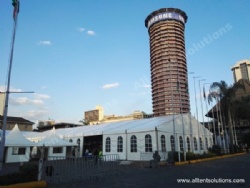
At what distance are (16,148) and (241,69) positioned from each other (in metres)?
132

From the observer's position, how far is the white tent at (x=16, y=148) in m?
29.5

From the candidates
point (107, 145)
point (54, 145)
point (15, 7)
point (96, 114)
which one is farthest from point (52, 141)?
point (96, 114)

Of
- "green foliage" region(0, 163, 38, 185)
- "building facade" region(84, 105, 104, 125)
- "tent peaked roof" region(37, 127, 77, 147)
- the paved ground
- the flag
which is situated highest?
"building facade" region(84, 105, 104, 125)

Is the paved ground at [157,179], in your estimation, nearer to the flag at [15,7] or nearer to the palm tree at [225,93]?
the flag at [15,7]

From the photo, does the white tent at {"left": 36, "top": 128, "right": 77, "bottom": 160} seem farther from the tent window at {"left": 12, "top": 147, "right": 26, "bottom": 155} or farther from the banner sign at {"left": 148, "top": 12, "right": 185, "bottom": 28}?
the banner sign at {"left": 148, "top": 12, "right": 185, "bottom": 28}

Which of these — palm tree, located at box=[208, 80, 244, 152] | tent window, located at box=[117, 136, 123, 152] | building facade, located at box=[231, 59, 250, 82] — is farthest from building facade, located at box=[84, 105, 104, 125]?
tent window, located at box=[117, 136, 123, 152]

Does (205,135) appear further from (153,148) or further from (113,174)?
(113,174)

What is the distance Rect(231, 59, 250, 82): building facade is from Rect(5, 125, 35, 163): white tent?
414ft

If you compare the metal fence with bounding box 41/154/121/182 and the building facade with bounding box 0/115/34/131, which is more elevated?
the building facade with bounding box 0/115/34/131

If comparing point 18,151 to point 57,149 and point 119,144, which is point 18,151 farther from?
point 119,144

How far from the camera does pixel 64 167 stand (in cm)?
1454

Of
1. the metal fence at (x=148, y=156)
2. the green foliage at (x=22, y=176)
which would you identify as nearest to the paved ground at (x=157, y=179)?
the green foliage at (x=22, y=176)

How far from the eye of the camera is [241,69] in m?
135

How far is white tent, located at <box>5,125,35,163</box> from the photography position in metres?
29.5
